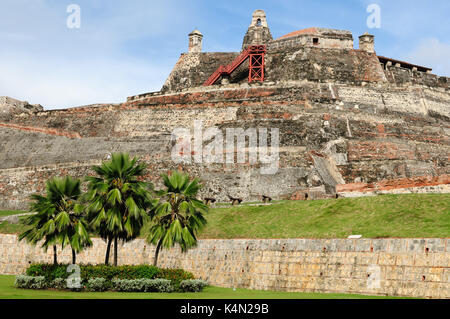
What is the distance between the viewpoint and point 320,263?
23297mm

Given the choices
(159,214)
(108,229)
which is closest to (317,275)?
(159,214)

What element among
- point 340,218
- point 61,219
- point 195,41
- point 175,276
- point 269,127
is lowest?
point 175,276

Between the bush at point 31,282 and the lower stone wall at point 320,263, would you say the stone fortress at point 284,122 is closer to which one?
the lower stone wall at point 320,263

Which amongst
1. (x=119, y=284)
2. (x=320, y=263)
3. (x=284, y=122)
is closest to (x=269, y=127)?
(x=284, y=122)

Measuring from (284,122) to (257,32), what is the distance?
21.2 metres

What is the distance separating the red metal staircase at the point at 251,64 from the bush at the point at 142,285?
34.6 m

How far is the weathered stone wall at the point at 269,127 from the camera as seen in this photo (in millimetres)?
40594

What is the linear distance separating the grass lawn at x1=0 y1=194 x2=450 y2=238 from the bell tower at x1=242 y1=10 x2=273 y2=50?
31.6 m

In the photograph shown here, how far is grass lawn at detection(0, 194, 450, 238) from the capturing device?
23.1 meters

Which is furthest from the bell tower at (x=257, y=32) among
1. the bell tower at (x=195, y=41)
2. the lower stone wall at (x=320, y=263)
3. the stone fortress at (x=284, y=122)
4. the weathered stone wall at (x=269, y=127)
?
the lower stone wall at (x=320, y=263)

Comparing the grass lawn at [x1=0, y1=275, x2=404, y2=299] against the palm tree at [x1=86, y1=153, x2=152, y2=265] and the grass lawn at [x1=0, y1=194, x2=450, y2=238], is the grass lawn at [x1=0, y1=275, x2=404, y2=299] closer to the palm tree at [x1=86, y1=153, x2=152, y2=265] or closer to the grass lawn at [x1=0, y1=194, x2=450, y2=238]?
the grass lawn at [x1=0, y1=194, x2=450, y2=238]

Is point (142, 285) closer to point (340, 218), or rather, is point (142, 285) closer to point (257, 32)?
point (340, 218)

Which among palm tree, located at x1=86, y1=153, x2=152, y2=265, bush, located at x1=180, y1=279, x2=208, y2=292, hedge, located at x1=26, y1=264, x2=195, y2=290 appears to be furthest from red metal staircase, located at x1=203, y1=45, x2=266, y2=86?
bush, located at x1=180, y1=279, x2=208, y2=292
